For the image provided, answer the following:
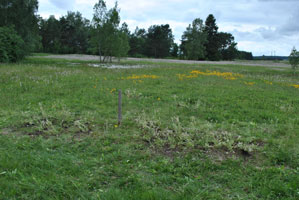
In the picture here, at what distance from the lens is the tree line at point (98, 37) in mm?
26630

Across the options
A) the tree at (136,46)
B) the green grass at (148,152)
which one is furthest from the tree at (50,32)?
the green grass at (148,152)

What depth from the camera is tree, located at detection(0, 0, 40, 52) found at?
86.7 feet

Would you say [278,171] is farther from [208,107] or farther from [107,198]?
[208,107]

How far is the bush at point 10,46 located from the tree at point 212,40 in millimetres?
54277

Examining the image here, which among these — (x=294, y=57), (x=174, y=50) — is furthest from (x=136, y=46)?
(x=294, y=57)

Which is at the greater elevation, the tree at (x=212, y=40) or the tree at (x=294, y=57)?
the tree at (x=212, y=40)

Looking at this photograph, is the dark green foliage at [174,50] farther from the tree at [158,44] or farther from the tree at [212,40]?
the tree at [212,40]

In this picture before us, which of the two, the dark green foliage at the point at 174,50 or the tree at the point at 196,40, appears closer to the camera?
the tree at the point at 196,40

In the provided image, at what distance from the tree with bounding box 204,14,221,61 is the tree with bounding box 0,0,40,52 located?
5135 cm

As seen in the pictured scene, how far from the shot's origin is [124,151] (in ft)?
15.0

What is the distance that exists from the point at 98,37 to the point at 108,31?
55.8 inches

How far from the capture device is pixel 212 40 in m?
69.6

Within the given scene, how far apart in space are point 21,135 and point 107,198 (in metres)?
3.14

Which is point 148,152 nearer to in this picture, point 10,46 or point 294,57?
point 294,57
